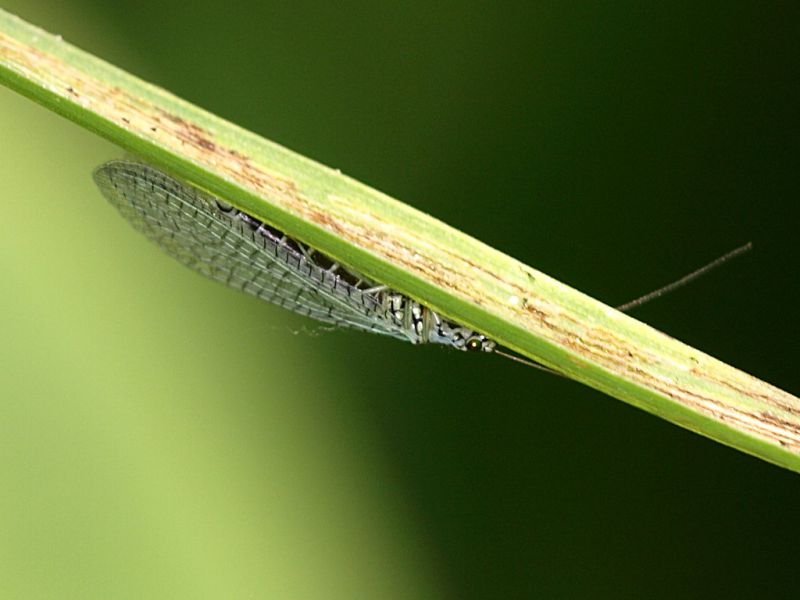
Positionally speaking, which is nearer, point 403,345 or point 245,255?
point 245,255

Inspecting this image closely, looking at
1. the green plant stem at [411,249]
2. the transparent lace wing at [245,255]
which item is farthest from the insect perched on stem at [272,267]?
the green plant stem at [411,249]

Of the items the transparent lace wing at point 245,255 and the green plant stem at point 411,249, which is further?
the transparent lace wing at point 245,255

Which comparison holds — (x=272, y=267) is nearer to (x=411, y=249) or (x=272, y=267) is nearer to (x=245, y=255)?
(x=245, y=255)

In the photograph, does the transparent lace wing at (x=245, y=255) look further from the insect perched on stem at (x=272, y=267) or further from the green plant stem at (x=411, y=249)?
the green plant stem at (x=411, y=249)

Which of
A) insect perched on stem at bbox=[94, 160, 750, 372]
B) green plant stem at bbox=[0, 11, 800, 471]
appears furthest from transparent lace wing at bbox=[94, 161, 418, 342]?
green plant stem at bbox=[0, 11, 800, 471]

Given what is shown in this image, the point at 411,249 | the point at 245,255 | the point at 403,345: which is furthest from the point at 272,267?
the point at 411,249

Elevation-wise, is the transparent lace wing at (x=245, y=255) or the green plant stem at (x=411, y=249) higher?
the transparent lace wing at (x=245, y=255)
